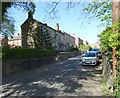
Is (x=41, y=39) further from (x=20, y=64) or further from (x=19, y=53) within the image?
(x=20, y=64)

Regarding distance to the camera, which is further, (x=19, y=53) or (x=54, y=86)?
(x=19, y=53)

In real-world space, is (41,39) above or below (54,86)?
above

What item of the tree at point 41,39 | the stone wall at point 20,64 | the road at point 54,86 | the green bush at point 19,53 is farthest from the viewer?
the tree at point 41,39

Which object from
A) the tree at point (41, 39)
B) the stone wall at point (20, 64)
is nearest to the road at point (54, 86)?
the stone wall at point (20, 64)

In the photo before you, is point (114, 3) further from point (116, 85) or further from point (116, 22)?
point (116, 85)

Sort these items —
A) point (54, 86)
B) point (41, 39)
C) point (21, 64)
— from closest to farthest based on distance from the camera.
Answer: point (54, 86) → point (21, 64) → point (41, 39)

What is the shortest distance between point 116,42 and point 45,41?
16.8 m

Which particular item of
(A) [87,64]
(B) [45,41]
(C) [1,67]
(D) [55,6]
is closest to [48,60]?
(B) [45,41]

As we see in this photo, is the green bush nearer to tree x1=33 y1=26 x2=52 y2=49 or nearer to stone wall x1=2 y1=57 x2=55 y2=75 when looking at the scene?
stone wall x1=2 y1=57 x2=55 y2=75

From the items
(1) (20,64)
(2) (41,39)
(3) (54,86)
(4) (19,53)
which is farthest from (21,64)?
(2) (41,39)

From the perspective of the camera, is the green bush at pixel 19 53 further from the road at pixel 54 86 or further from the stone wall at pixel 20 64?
the road at pixel 54 86

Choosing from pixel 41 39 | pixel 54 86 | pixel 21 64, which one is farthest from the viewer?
pixel 41 39

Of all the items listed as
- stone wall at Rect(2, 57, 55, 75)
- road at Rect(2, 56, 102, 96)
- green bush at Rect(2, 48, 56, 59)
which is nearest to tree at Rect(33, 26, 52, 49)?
green bush at Rect(2, 48, 56, 59)

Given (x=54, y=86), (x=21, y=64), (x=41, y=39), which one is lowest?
(x=54, y=86)
